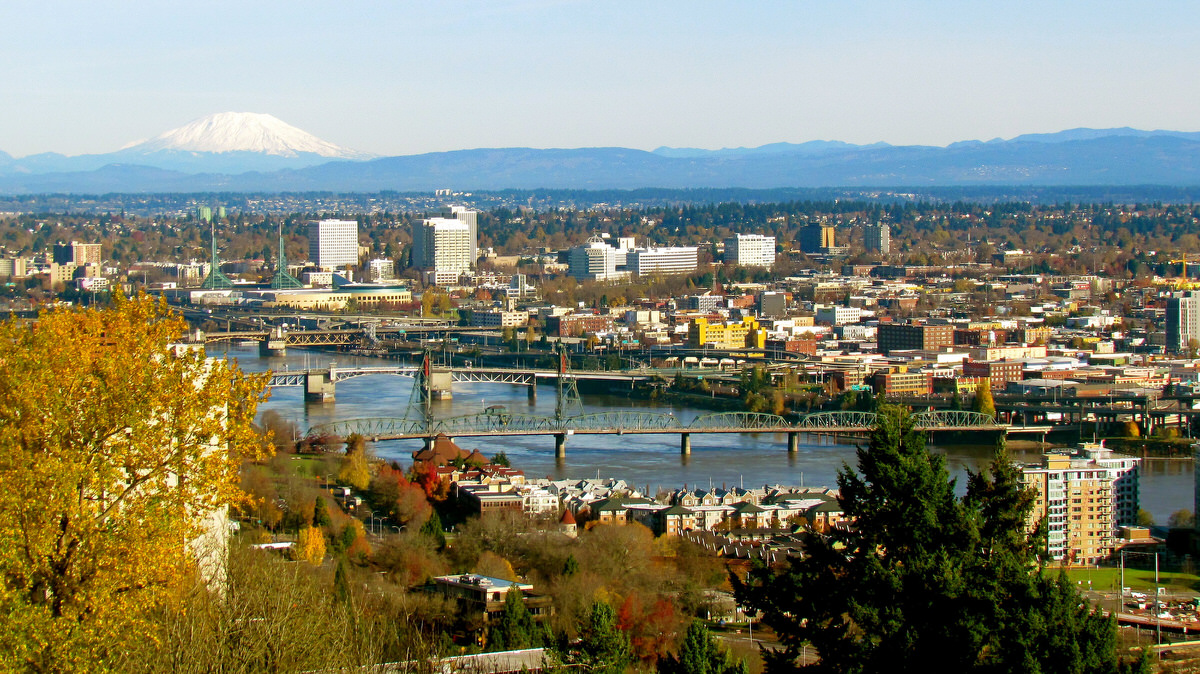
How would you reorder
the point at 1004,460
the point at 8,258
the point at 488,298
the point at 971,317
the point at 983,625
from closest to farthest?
the point at 983,625
the point at 1004,460
the point at 971,317
the point at 488,298
the point at 8,258

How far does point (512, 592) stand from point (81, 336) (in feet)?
6.90

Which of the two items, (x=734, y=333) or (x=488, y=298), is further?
(x=488, y=298)

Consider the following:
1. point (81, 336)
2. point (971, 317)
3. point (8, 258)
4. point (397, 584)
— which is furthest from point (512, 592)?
point (8, 258)

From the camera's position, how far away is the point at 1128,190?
53344 mm

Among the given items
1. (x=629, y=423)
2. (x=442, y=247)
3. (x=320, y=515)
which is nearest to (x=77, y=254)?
(x=442, y=247)

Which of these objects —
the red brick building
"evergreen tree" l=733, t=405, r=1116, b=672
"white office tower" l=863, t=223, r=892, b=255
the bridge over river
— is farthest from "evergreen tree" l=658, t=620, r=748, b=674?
"white office tower" l=863, t=223, r=892, b=255

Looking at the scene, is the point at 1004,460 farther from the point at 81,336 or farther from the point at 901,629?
the point at 81,336

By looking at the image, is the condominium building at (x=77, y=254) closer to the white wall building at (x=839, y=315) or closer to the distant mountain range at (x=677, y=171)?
the white wall building at (x=839, y=315)

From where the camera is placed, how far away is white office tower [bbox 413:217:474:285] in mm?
27516

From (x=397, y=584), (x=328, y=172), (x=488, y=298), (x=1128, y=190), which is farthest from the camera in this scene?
(x=328, y=172)

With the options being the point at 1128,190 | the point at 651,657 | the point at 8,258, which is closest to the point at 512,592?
the point at 651,657

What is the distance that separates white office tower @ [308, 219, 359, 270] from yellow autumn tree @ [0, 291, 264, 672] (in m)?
26.6

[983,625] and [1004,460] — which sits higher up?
[1004,460]

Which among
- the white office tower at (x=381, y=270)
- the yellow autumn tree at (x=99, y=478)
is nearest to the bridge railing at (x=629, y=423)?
the yellow autumn tree at (x=99, y=478)
